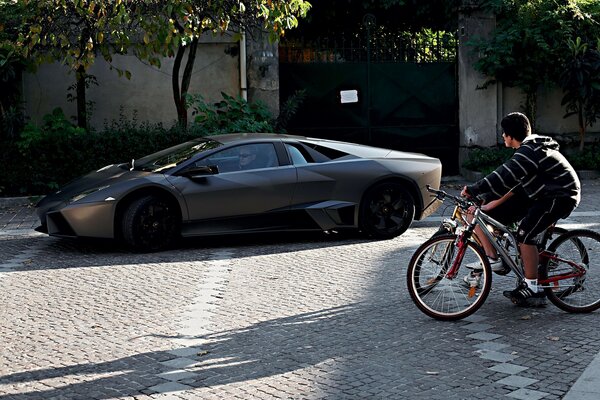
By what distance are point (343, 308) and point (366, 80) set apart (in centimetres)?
1012

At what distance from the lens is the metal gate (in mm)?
18359

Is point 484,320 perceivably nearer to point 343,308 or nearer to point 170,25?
point 343,308

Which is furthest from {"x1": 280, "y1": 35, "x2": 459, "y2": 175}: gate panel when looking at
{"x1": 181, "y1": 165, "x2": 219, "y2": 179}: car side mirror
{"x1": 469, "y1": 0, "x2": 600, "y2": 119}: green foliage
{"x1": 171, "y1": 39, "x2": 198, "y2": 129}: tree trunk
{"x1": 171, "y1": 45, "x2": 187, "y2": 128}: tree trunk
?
{"x1": 181, "y1": 165, "x2": 219, "y2": 179}: car side mirror

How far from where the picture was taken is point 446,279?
8336mm

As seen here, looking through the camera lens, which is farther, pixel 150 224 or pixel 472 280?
pixel 150 224

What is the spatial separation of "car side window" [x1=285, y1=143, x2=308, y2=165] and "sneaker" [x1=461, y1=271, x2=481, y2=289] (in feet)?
14.5

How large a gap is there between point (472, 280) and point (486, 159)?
33.2ft

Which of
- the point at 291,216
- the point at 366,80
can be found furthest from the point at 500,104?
the point at 291,216

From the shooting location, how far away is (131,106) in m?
18.0

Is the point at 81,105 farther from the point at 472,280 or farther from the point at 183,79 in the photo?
the point at 472,280

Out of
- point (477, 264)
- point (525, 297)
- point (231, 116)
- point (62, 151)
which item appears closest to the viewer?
point (477, 264)

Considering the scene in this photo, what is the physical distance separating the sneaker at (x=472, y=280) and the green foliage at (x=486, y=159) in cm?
998

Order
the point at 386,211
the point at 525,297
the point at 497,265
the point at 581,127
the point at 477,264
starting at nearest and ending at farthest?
the point at 477,264
the point at 525,297
the point at 497,265
the point at 386,211
the point at 581,127

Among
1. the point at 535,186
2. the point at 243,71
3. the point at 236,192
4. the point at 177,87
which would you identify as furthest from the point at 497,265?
Answer: the point at 243,71
